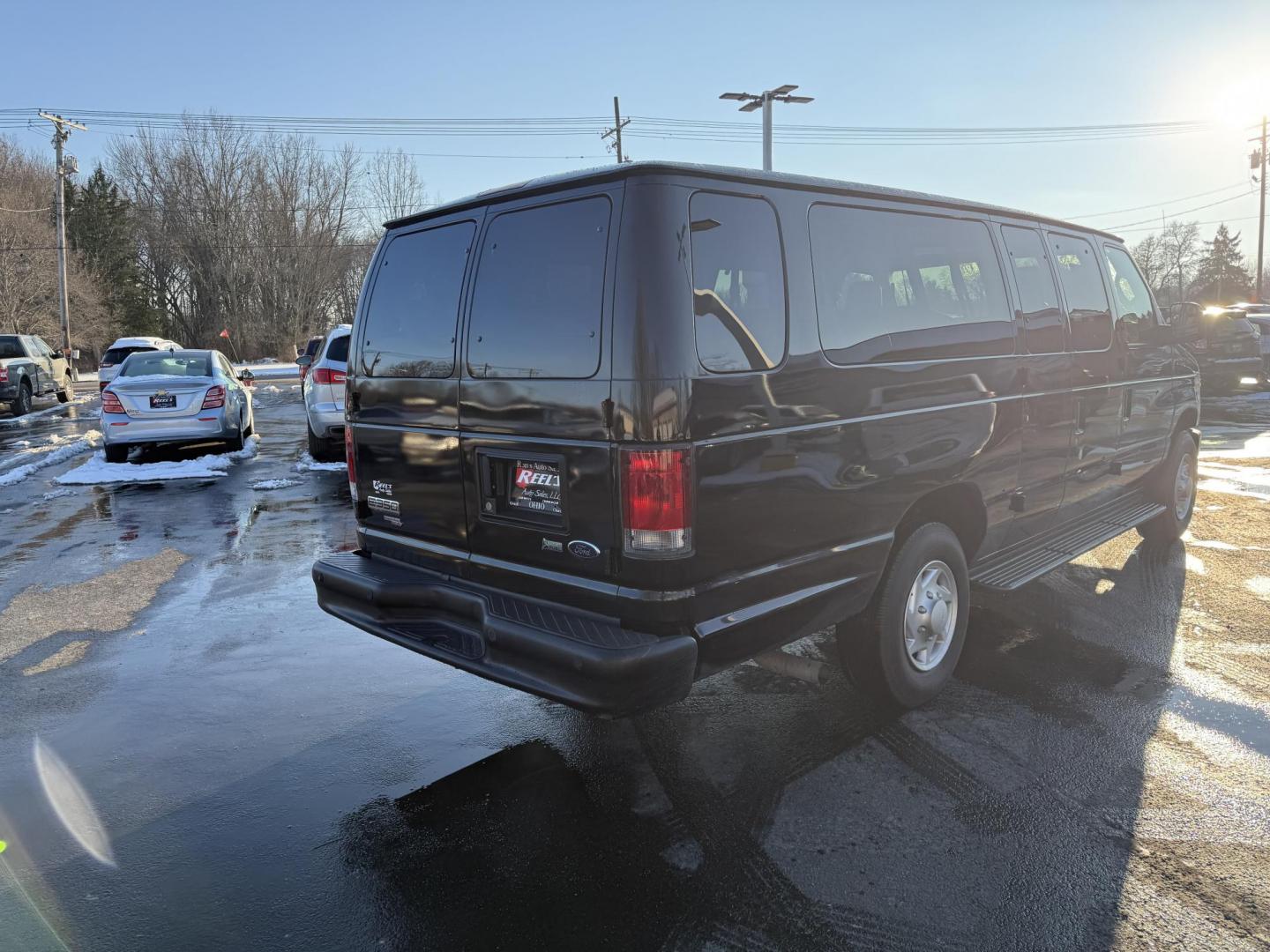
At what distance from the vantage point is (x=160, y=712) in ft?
14.2

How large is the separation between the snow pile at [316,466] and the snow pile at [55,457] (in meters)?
3.36

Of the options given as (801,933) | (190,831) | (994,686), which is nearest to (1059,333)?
(994,686)

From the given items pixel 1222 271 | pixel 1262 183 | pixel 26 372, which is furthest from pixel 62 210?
pixel 1222 271

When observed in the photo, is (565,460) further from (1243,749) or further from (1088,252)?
(1088,252)

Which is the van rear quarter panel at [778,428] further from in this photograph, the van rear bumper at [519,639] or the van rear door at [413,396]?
the van rear door at [413,396]

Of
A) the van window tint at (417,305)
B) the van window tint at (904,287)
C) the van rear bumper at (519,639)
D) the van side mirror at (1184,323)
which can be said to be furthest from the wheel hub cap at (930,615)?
the van side mirror at (1184,323)

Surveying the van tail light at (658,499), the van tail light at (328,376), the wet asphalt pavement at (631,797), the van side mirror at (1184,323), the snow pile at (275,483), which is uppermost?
the van side mirror at (1184,323)

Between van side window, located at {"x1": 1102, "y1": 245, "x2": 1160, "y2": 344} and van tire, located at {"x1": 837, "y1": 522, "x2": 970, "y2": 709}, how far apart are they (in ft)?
8.50

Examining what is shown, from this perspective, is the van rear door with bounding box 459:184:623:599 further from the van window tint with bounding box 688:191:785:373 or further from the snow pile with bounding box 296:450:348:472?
the snow pile with bounding box 296:450:348:472

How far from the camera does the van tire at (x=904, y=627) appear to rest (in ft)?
12.9

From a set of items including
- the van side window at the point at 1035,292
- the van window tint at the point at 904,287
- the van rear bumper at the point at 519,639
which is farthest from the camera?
the van side window at the point at 1035,292

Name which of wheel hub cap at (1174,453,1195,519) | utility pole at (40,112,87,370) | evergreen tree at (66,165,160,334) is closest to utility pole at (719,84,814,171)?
wheel hub cap at (1174,453,1195,519)

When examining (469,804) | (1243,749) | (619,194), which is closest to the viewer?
(619,194)

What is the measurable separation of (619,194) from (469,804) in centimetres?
233
